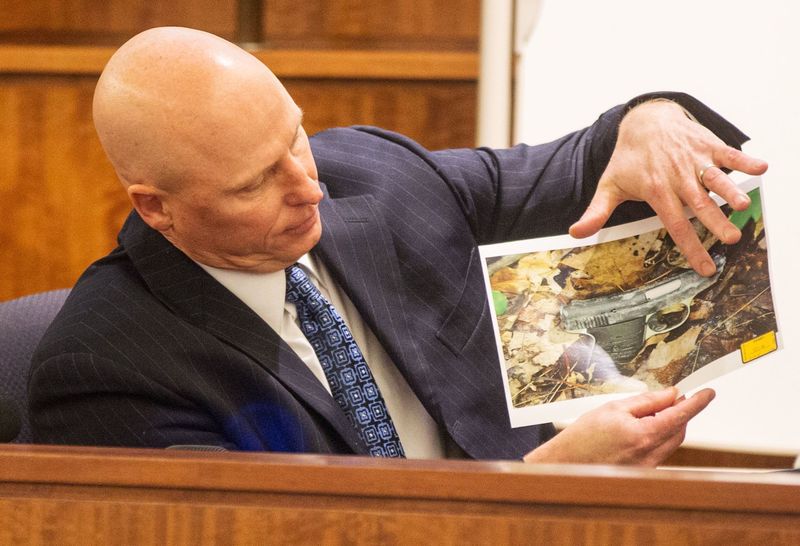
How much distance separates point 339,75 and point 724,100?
864mm

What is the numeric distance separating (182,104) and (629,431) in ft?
1.88

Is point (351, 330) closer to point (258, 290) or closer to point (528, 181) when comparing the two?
point (258, 290)

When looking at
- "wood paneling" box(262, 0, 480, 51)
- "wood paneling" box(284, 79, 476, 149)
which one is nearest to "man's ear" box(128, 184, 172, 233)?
"wood paneling" box(284, 79, 476, 149)

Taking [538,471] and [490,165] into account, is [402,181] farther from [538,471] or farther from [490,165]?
[538,471]

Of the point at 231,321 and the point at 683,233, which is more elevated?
the point at 683,233

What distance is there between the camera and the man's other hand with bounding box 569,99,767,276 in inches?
44.0

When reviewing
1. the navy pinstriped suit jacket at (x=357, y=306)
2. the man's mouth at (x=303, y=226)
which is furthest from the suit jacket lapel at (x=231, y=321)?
the man's mouth at (x=303, y=226)

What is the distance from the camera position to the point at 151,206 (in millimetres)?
1206

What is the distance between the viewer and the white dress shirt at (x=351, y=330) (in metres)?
1.25

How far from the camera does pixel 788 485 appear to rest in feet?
2.37

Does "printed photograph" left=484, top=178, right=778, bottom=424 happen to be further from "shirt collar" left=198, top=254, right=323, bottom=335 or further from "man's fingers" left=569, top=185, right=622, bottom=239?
"shirt collar" left=198, top=254, right=323, bottom=335

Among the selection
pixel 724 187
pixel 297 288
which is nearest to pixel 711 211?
pixel 724 187

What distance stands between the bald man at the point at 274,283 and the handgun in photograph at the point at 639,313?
0.03m

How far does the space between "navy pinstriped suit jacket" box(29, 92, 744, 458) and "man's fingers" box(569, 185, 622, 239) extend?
151 mm
